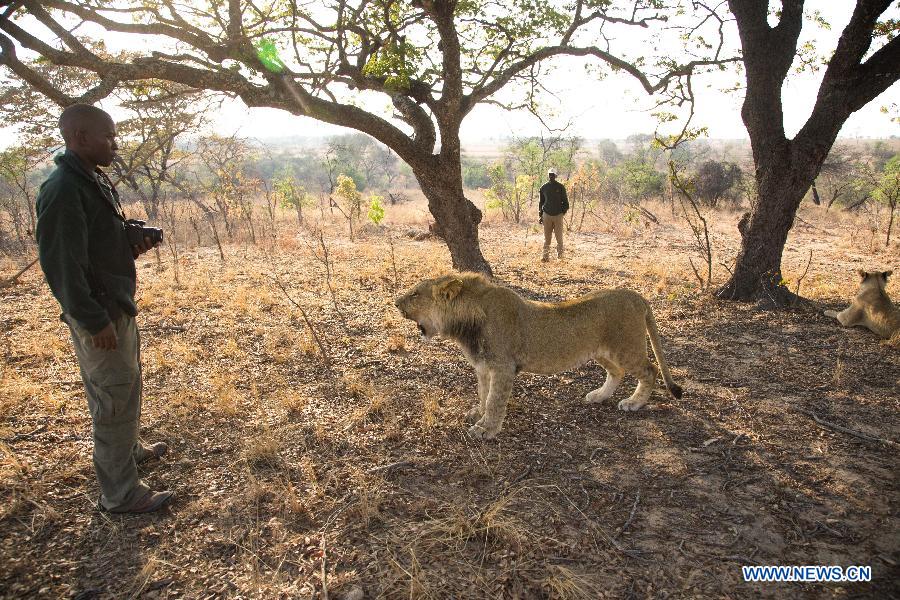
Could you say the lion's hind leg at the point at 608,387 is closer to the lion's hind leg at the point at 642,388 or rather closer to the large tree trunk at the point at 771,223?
the lion's hind leg at the point at 642,388

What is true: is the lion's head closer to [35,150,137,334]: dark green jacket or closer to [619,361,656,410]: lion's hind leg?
[619,361,656,410]: lion's hind leg

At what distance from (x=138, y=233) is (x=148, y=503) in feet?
6.00

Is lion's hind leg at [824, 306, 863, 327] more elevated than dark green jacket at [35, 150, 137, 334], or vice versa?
dark green jacket at [35, 150, 137, 334]

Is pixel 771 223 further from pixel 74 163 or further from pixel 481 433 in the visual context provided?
pixel 74 163

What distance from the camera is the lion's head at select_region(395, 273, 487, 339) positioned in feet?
13.5

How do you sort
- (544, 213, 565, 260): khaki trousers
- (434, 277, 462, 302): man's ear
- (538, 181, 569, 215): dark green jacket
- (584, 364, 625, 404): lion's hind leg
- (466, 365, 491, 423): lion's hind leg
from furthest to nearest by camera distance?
(544, 213, 565, 260): khaki trousers < (538, 181, 569, 215): dark green jacket < (584, 364, 625, 404): lion's hind leg < (466, 365, 491, 423): lion's hind leg < (434, 277, 462, 302): man's ear

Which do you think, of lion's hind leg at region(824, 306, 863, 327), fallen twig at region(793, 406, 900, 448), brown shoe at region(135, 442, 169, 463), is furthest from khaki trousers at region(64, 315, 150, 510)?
lion's hind leg at region(824, 306, 863, 327)

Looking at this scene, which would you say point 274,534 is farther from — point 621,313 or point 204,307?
point 204,307

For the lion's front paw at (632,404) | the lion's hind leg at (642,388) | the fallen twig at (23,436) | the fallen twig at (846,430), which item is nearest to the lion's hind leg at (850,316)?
the fallen twig at (846,430)

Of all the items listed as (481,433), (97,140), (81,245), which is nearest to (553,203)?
(481,433)

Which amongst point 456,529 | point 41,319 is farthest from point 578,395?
point 41,319

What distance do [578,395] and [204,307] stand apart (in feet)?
21.6

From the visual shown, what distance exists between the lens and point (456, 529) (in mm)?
3049

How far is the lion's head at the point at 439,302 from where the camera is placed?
4.11 metres
